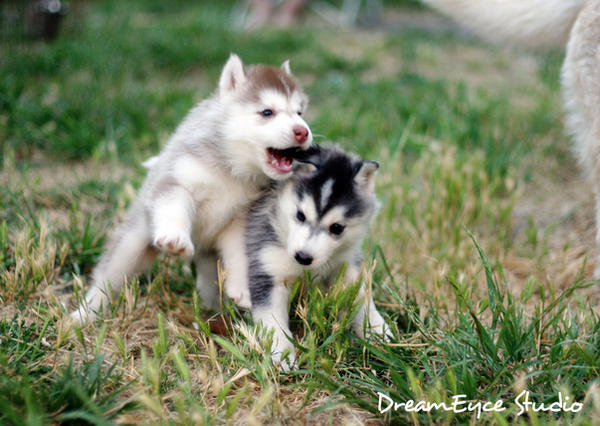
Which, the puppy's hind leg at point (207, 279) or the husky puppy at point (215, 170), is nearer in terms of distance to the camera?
the husky puppy at point (215, 170)

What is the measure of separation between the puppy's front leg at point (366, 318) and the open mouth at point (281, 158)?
0.65m

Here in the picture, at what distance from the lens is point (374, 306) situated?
9.51 ft

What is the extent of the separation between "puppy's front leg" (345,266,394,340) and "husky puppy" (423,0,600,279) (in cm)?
156

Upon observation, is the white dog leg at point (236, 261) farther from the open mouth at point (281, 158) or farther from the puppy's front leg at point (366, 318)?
the puppy's front leg at point (366, 318)

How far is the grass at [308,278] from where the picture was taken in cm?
233

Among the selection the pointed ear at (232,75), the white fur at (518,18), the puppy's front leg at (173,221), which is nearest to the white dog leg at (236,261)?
the puppy's front leg at (173,221)

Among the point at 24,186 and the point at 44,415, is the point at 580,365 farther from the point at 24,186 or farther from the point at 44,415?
the point at 24,186

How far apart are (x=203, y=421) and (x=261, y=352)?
0.52 m

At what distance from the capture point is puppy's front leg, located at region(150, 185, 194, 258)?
105 inches

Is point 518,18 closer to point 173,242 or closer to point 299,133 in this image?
point 299,133

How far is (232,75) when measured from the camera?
3209mm

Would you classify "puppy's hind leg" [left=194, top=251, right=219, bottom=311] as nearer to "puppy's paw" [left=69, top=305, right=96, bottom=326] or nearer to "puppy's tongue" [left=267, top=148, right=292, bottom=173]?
"puppy's paw" [left=69, top=305, right=96, bottom=326]

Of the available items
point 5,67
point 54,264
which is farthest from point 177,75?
point 54,264

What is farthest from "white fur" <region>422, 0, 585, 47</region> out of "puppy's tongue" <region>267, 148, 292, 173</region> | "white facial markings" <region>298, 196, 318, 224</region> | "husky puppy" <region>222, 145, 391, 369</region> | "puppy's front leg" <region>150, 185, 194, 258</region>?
"puppy's front leg" <region>150, 185, 194, 258</region>
